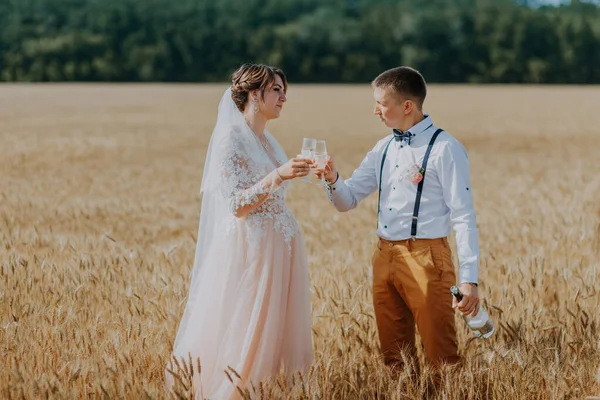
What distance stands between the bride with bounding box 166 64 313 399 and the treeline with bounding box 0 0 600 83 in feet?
267

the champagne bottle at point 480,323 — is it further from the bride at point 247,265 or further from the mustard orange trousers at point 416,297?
the bride at point 247,265

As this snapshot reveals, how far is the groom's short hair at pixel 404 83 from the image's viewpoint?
3.83m

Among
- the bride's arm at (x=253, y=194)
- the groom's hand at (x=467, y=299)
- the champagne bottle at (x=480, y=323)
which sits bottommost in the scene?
the champagne bottle at (x=480, y=323)

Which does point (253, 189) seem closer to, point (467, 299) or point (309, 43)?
point (467, 299)

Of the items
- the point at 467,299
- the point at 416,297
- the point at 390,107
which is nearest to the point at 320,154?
the point at 390,107

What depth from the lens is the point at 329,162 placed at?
3756 mm

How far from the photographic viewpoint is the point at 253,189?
371cm

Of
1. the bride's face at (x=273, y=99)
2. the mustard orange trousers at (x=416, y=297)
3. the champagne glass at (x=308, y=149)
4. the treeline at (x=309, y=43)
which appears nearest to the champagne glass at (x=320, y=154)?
the champagne glass at (x=308, y=149)

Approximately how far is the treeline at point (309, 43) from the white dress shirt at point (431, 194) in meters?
81.7

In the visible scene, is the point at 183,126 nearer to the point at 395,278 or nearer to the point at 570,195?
the point at 570,195

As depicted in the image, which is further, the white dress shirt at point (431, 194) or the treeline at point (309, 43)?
A: the treeline at point (309, 43)

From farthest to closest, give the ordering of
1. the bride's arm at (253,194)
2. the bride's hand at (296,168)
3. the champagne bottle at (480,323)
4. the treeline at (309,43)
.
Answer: the treeline at (309,43) < the champagne bottle at (480,323) < the bride's arm at (253,194) < the bride's hand at (296,168)

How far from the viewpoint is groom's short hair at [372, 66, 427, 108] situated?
151 inches

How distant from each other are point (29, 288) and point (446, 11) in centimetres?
9251
